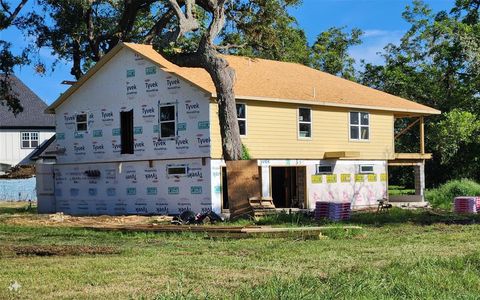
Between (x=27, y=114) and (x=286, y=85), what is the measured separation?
3355 cm

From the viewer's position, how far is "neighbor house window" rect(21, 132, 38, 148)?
5622cm

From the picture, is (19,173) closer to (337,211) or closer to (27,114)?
(27,114)

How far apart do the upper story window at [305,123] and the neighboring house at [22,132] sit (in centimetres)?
3218

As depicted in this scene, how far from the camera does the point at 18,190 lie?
45969 mm

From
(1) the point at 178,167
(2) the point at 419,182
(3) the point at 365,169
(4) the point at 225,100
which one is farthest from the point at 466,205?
(1) the point at 178,167

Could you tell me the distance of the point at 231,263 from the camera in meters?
11.1

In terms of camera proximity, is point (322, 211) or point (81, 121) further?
point (81, 121)

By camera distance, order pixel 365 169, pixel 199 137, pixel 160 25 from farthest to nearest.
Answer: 1. pixel 160 25
2. pixel 365 169
3. pixel 199 137

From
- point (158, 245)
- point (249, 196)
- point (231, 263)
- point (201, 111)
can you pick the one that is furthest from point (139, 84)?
point (231, 263)

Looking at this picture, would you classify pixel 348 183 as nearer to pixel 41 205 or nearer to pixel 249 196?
pixel 249 196

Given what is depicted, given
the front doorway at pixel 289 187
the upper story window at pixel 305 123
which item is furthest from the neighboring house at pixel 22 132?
the upper story window at pixel 305 123

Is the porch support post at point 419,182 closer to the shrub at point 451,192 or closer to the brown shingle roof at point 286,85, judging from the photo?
the shrub at point 451,192

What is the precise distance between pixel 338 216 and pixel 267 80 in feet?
32.3

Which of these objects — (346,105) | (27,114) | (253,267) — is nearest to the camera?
(253,267)
